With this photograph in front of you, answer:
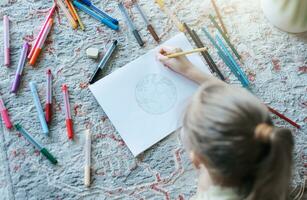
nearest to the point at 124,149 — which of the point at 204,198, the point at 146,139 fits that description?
the point at 146,139

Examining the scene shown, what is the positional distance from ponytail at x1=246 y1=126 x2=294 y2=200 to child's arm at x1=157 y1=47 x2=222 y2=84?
279 mm

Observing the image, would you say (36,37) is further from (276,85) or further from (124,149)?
(276,85)

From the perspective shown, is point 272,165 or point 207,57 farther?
point 207,57

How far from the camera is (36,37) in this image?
89 cm

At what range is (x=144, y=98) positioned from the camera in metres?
0.84

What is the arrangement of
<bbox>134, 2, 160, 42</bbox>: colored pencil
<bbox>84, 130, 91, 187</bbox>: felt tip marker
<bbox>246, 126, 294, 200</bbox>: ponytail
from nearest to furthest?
<bbox>246, 126, 294, 200</bbox>: ponytail → <bbox>84, 130, 91, 187</bbox>: felt tip marker → <bbox>134, 2, 160, 42</bbox>: colored pencil

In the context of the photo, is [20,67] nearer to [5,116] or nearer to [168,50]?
[5,116]

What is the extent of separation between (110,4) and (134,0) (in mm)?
51

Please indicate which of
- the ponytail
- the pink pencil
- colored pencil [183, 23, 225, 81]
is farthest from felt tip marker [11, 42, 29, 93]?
the ponytail

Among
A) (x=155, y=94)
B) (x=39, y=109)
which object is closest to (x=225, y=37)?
(x=155, y=94)

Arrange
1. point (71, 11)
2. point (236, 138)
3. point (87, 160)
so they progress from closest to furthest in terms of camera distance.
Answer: point (236, 138) → point (87, 160) → point (71, 11)

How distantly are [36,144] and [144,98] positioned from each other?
0.71 feet

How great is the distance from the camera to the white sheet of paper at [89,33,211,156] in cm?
82

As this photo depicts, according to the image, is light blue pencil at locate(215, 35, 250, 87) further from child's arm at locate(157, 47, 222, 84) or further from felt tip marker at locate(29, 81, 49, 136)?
felt tip marker at locate(29, 81, 49, 136)
